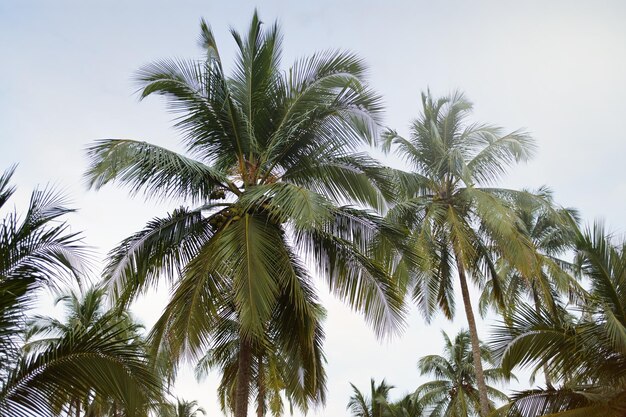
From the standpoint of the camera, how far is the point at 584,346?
8945 mm

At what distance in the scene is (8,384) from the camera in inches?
255

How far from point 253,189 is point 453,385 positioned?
20061 mm

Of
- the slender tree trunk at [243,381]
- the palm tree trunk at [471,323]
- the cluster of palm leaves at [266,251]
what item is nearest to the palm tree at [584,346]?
the cluster of palm leaves at [266,251]

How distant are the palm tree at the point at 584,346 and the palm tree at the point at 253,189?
6.61ft

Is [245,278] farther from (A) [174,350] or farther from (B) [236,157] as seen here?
(B) [236,157]

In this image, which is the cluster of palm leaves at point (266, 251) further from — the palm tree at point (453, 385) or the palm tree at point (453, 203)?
the palm tree at point (453, 385)

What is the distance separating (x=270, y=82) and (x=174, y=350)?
16.3ft

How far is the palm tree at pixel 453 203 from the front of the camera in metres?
16.5

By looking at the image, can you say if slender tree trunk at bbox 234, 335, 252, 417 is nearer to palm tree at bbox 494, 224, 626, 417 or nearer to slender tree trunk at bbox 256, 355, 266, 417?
palm tree at bbox 494, 224, 626, 417

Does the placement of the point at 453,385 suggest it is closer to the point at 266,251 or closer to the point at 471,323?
the point at 471,323

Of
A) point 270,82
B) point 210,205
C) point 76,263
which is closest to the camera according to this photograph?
point 76,263

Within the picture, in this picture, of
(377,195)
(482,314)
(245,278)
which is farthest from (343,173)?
(482,314)

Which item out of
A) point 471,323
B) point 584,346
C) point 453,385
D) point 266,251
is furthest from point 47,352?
point 453,385

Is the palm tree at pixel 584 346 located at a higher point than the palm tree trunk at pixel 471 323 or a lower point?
lower
